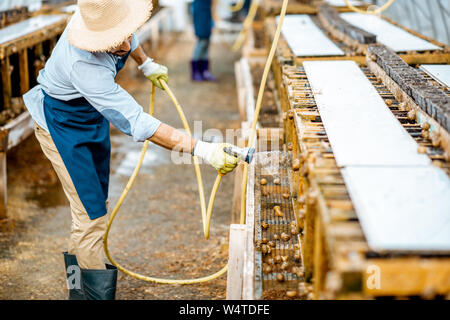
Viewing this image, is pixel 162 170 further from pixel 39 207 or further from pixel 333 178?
pixel 333 178

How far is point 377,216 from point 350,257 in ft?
0.88

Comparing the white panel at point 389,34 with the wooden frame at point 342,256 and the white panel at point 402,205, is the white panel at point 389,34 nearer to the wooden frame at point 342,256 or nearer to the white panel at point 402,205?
the wooden frame at point 342,256

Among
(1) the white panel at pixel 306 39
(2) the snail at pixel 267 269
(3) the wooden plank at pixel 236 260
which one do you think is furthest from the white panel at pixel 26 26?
(2) the snail at pixel 267 269

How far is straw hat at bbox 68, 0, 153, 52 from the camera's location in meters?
2.99

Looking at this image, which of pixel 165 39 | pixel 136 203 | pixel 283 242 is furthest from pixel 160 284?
pixel 165 39

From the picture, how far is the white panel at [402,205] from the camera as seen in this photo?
6.25 feet

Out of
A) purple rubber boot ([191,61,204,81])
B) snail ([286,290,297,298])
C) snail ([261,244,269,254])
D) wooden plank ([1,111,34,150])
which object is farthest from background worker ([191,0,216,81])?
snail ([286,290,297,298])

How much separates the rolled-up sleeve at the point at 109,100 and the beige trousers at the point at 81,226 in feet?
1.86

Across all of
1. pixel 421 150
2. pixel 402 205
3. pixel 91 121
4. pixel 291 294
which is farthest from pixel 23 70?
pixel 402 205

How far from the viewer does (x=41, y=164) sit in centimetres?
620

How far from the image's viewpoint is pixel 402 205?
2104mm

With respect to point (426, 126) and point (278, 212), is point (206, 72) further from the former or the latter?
point (426, 126)

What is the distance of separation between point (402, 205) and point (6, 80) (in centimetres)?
438

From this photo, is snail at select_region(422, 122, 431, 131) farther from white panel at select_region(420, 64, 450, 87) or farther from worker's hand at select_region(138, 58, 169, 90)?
worker's hand at select_region(138, 58, 169, 90)
